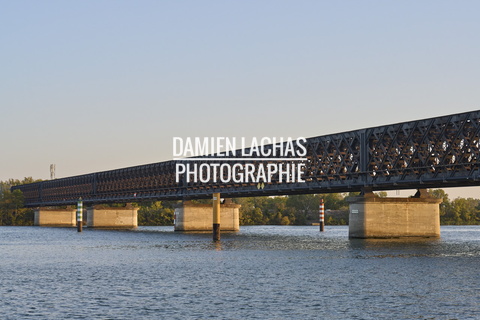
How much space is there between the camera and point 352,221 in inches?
3964

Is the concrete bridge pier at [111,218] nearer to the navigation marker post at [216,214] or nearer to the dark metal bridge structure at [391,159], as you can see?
the dark metal bridge structure at [391,159]

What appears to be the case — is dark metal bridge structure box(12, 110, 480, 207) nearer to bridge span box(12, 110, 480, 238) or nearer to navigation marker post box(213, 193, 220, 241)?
bridge span box(12, 110, 480, 238)

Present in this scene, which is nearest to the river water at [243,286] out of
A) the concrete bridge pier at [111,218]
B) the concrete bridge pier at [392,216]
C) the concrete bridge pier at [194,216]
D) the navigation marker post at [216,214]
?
the navigation marker post at [216,214]

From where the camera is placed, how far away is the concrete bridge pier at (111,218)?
631ft

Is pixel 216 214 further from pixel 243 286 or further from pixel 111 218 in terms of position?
pixel 111 218

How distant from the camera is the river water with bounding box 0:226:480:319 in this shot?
36.5 m

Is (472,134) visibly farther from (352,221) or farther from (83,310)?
(83,310)

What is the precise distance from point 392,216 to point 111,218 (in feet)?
353

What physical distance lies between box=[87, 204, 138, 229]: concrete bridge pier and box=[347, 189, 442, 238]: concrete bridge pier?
102514 mm

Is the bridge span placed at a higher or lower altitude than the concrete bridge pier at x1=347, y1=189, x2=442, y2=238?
higher

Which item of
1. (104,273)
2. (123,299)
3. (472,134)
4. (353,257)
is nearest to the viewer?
(123,299)

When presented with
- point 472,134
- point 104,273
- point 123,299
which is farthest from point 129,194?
point 123,299

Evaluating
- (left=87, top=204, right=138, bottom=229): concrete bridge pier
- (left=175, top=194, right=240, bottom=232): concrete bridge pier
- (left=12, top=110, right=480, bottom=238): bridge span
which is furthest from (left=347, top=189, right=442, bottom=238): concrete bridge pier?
(left=87, top=204, right=138, bottom=229): concrete bridge pier

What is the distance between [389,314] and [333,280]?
14.7 m
